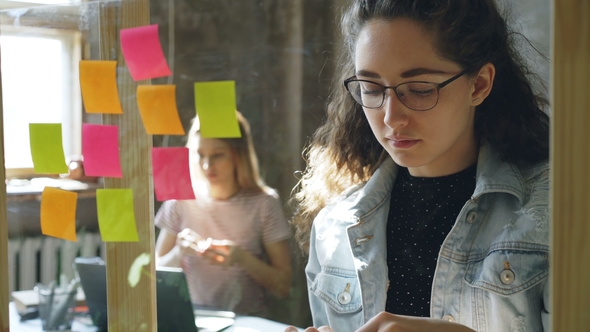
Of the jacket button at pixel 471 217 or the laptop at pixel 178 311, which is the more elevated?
the jacket button at pixel 471 217

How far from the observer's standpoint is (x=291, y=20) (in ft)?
3.12

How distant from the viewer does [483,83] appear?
2.65 ft

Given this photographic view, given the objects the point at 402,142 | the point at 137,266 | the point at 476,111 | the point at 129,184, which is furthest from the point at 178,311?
the point at 476,111

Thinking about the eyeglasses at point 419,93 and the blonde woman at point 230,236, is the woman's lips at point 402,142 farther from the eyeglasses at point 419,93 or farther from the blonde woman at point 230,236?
the blonde woman at point 230,236

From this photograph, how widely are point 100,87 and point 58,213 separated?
0.77 ft

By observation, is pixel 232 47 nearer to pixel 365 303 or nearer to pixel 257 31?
pixel 257 31

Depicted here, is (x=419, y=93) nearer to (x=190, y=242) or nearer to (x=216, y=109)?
(x=216, y=109)

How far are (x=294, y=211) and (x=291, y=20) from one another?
0.31 m

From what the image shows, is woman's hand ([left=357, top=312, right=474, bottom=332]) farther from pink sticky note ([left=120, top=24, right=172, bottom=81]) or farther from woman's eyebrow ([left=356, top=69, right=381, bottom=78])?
pink sticky note ([left=120, top=24, right=172, bottom=81])

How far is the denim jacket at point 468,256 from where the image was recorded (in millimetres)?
731
